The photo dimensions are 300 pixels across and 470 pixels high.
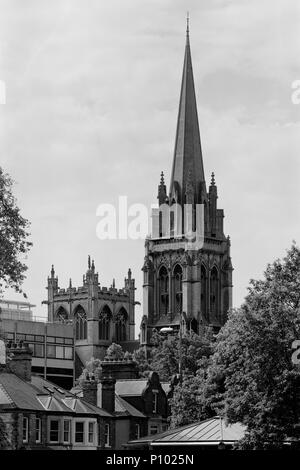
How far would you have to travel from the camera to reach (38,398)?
245 ft

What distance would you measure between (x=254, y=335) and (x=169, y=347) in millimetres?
117942

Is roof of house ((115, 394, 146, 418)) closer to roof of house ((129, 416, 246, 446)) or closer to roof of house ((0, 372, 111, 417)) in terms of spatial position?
roof of house ((0, 372, 111, 417))

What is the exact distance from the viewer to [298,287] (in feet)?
208

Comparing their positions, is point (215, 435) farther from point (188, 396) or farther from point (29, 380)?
point (188, 396)

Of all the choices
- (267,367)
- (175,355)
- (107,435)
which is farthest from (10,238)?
(175,355)

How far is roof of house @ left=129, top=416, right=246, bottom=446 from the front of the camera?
214 ft

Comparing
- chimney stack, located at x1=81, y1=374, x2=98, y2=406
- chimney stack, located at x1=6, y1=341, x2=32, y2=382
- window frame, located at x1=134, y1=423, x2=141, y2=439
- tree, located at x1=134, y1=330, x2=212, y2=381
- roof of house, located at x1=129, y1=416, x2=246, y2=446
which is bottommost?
roof of house, located at x1=129, y1=416, x2=246, y2=446

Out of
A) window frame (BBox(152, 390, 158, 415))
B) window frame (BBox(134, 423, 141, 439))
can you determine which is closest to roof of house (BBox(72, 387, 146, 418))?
window frame (BBox(134, 423, 141, 439))

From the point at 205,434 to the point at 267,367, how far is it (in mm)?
7462

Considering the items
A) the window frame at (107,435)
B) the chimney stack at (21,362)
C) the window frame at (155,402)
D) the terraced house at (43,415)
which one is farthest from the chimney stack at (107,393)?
the window frame at (155,402)

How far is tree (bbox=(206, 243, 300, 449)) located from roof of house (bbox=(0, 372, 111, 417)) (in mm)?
12852

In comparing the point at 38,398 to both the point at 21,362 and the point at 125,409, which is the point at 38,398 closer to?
the point at 21,362

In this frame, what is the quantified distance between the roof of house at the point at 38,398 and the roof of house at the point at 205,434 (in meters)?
7.14
